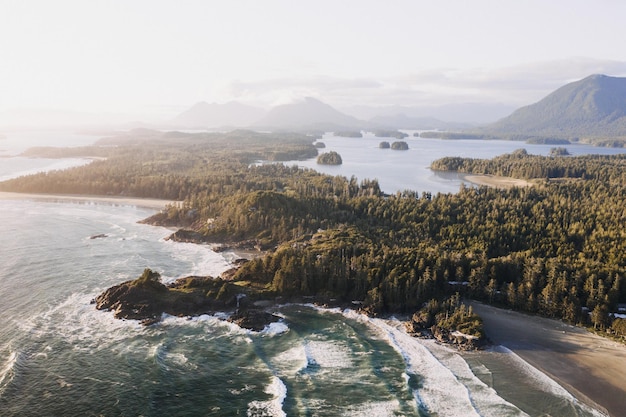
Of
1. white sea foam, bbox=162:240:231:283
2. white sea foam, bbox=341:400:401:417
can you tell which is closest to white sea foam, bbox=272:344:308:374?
white sea foam, bbox=341:400:401:417

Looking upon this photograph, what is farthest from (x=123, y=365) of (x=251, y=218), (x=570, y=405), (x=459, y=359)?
(x=251, y=218)

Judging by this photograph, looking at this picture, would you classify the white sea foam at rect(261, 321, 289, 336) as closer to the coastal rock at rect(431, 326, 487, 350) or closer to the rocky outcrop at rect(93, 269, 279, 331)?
the rocky outcrop at rect(93, 269, 279, 331)

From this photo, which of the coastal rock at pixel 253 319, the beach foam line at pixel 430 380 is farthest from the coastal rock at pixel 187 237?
the beach foam line at pixel 430 380

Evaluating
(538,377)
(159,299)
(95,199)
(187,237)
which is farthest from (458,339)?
(95,199)

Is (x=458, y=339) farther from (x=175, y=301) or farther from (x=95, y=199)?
(x=95, y=199)

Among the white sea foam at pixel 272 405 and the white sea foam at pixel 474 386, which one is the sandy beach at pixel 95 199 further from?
the white sea foam at pixel 474 386

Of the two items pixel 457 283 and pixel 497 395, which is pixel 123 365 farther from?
pixel 457 283
